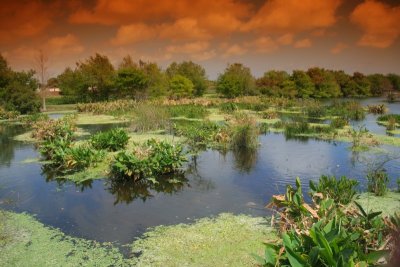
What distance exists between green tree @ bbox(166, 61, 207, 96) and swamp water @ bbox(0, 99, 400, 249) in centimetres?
3942

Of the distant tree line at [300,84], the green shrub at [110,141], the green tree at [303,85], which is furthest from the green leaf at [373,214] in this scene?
the green tree at [303,85]

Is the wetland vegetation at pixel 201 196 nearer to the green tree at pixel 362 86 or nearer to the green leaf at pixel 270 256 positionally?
the green leaf at pixel 270 256

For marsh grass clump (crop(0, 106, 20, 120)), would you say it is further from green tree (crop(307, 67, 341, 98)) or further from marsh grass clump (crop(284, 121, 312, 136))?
green tree (crop(307, 67, 341, 98))

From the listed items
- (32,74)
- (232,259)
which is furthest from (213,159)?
(32,74)

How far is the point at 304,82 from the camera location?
56562 millimetres

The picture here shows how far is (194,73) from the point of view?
5419cm

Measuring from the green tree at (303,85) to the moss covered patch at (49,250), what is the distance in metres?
51.8

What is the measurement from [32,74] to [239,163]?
28.8 metres

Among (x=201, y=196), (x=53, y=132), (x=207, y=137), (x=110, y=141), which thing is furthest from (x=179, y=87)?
(x=201, y=196)

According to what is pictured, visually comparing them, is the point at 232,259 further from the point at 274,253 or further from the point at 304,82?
the point at 304,82

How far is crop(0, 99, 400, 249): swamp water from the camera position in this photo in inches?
317

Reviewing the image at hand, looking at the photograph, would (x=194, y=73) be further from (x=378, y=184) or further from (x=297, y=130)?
(x=378, y=184)

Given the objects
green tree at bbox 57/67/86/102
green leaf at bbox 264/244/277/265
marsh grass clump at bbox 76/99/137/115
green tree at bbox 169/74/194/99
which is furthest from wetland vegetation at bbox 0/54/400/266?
green tree at bbox 169/74/194/99

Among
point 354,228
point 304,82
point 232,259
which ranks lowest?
point 232,259
